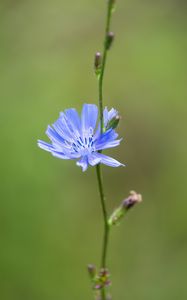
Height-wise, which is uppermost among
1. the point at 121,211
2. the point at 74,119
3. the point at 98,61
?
the point at 98,61

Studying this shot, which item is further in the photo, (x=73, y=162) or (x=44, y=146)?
(x=73, y=162)

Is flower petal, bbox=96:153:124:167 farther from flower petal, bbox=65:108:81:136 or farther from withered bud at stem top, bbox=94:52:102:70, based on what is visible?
withered bud at stem top, bbox=94:52:102:70

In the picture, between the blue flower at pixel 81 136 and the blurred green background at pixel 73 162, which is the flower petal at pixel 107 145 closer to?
the blue flower at pixel 81 136

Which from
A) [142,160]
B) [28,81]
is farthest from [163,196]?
[28,81]

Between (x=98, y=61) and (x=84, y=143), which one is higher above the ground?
(x=98, y=61)

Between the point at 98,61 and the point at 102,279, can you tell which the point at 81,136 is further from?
the point at 102,279

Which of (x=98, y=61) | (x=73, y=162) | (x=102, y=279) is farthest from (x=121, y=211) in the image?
(x=73, y=162)

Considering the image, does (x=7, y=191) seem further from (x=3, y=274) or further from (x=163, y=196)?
(x=163, y=196)

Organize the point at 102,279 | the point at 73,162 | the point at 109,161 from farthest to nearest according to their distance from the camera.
Result: the point at 73,162, the point at 102,279, the point at 109,161

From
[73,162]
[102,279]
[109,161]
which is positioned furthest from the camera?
[73,162]
